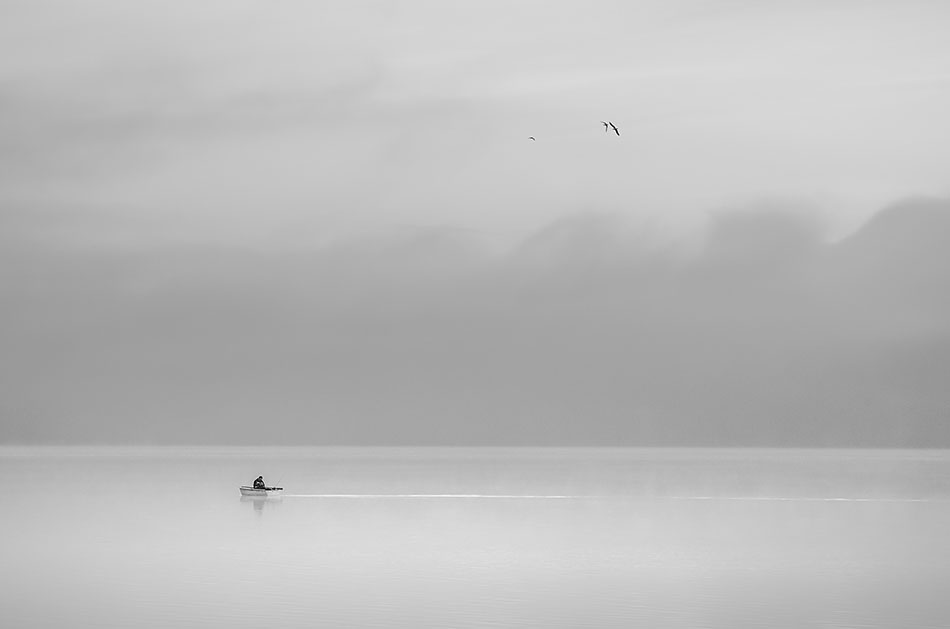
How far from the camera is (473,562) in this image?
52.8 meters

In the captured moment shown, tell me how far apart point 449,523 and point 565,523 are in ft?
21.6

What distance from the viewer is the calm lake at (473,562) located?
3881cm

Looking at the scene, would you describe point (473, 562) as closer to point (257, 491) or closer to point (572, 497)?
point (257, 491)

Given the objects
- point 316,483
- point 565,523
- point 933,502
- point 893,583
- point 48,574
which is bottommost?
point 893,583

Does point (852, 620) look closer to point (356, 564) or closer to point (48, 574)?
point (356, 564)

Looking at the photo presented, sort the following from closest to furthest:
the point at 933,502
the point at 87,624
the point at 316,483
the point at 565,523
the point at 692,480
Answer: the point at 87,624
the point at 565,523
the point at 933,502
the point at 316,483
the point at 692,480

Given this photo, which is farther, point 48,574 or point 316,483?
point 316,483

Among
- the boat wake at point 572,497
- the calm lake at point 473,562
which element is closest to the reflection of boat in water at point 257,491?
the calm lake at point 473,562

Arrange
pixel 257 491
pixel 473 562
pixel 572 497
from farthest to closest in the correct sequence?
pixel 572 497 → pixel 257 491 → pixel 473 562

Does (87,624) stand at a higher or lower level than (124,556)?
lower

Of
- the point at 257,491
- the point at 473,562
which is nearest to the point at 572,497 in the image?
the point at 257,491

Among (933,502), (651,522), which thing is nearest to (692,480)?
(933,502)

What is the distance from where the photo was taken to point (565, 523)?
7494cm

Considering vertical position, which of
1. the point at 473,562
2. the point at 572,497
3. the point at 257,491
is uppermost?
the point at 572,497
